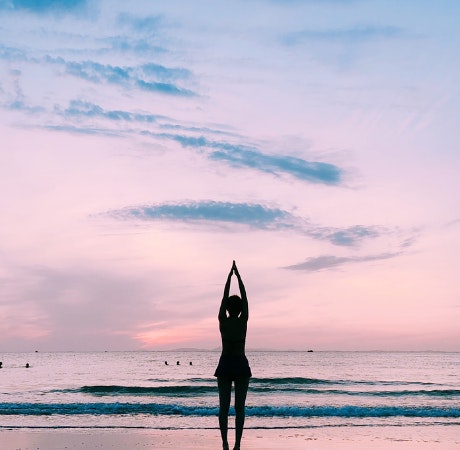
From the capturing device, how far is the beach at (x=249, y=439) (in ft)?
38.9

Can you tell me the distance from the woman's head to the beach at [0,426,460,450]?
16.1 ft

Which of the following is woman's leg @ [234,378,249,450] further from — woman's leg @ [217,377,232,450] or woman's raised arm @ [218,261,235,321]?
woman's raised arm @ [218,261,235,321]

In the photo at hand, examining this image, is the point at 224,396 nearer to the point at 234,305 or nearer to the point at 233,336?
the point at 233,336

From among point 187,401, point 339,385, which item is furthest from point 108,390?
point 339,385

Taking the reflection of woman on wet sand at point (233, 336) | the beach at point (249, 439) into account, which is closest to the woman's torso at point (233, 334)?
the reflection of woman on wet sand at point (233, 336)

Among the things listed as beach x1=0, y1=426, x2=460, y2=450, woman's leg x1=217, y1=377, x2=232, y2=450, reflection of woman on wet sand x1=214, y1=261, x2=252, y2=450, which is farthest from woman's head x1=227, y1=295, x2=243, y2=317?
beach x1=0, y1=426, x2=460, y2=450

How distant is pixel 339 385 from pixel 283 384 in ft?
12.3

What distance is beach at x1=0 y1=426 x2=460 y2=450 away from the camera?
11.9 meters

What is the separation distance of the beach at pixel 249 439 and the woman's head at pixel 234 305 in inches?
194

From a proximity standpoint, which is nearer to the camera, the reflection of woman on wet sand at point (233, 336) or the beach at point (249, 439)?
the reflection of woman on wet sand at point (233, 336)

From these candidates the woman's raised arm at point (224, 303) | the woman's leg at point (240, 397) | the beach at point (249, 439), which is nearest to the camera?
the woman's raised arm at point (224, 303)

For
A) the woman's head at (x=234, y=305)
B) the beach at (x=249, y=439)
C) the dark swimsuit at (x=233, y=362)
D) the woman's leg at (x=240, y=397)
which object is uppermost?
the woman's head at (x=234, y=305)

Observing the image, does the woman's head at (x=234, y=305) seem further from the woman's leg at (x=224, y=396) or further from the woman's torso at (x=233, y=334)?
the woman's leg at (x=224, y=396)

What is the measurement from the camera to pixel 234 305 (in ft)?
25.6
